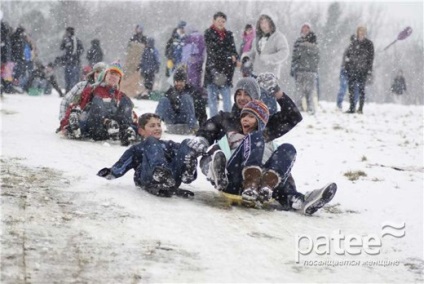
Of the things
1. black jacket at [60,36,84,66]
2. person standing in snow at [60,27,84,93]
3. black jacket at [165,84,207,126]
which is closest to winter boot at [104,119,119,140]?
black jacket at [165,84,207,126]

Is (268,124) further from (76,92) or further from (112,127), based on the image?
(76,92)

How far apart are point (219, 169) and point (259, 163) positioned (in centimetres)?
28

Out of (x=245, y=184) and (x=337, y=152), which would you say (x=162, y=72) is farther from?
(x=245, y=184)

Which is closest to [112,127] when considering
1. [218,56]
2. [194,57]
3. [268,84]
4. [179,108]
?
[179,108]

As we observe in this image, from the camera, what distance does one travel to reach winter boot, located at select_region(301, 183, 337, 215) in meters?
4.50

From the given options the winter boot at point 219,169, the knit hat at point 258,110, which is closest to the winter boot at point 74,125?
the knit hat at point 258,110

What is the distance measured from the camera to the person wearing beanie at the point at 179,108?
8.90 metres

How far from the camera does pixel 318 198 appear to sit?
179 inches

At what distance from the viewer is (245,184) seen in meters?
4.44

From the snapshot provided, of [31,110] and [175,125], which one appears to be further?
[31,110]

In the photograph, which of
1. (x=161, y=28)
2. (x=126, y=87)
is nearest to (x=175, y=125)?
(x=126, y=87)

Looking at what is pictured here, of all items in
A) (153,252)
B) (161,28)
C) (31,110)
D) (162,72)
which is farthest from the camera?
(161,28)

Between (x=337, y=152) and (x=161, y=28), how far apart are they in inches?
1880

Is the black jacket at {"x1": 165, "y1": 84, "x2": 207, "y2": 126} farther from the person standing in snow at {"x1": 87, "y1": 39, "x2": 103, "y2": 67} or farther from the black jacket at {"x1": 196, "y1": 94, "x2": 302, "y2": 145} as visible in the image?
the person standing in snow at {"x1": 87, "y1": 39, "x2": 103, "y2": 67}
